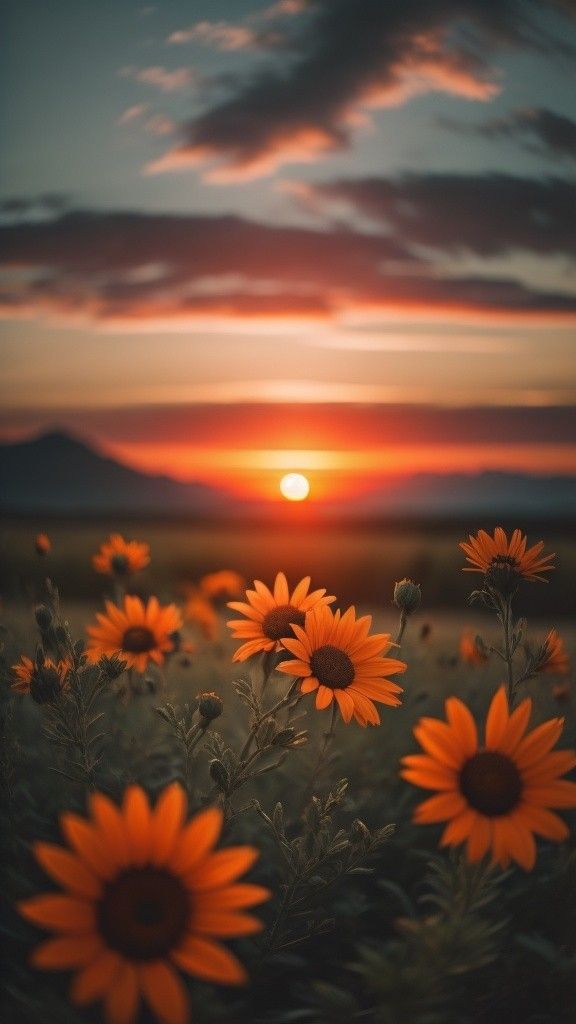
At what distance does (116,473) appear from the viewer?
8231 cm

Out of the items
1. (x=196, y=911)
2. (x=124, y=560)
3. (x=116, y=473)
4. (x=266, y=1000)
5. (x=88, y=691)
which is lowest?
(x=266, y=1000)

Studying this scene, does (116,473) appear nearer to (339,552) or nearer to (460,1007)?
(339,552)

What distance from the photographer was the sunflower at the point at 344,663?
1.96 m

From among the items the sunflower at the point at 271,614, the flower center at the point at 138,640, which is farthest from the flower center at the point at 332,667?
the flower center at the point at 138,640

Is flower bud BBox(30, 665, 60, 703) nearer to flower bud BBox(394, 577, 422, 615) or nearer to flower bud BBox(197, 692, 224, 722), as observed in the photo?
flower bud BBox(197, 692, 224, 722)

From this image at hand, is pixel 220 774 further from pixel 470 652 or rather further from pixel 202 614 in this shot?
pixel 202 614

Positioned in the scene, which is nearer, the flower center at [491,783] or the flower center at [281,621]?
the flower center at [491,783]

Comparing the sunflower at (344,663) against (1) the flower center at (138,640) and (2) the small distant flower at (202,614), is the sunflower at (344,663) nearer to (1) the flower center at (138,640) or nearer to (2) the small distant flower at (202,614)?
(1) the flower center at (138,640)

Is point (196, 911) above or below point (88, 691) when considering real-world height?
below

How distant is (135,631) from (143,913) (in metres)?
1.64

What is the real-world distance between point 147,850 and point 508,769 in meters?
0.65

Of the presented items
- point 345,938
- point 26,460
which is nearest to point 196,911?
point 345,938

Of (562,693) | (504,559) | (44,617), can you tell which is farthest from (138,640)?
(562,693)

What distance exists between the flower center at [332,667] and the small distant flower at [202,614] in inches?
105
